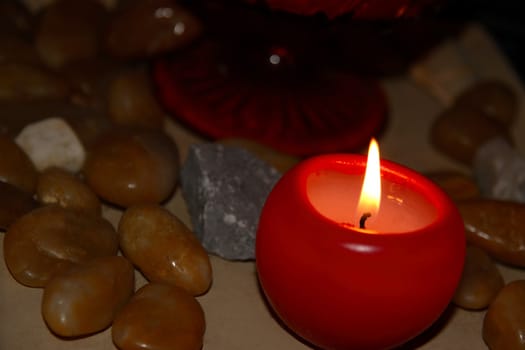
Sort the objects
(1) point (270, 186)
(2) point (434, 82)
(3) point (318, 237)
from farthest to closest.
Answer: (2) point (434, 82), (1) point (270, 186), (3) point (318, 237)

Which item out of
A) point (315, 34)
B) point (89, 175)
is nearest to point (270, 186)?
point (89, 175)

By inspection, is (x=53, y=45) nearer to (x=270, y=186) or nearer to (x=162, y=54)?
(x=162, y=54)

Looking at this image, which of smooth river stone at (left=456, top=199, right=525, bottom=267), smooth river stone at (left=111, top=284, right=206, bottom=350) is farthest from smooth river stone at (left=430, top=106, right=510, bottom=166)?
smooth river stone at (left=111, top=284, right=206, bottom=350)

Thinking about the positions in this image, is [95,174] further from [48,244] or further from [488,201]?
[488,201]

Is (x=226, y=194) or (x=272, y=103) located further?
(x=272, y=103)

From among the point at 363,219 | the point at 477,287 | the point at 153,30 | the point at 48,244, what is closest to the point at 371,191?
the point at 363,219

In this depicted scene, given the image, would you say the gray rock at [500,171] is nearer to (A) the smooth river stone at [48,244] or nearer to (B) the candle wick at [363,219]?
(B) the candle wick at [363,219]

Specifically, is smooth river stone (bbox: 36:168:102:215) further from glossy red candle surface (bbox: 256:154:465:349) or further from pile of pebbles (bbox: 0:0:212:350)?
glossy red candle surface (bbox: 256:154:465:349)
